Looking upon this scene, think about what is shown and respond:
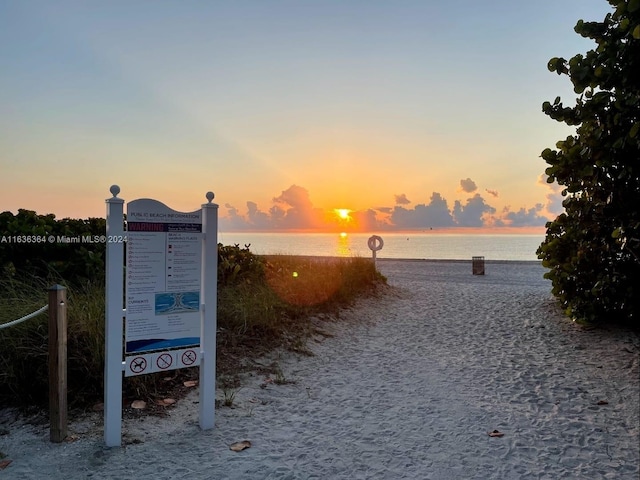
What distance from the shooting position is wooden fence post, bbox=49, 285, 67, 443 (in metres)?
4.10

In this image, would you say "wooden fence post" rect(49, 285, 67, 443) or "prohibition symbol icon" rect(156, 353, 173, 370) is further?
"prohibition symbol icon" rect(156, 353, 173, 370)

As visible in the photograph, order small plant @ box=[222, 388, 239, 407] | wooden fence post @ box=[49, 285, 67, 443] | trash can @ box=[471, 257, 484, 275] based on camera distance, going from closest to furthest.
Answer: wooden fence post @ box=[49, 285, 67, 443], small plant @ box=[222, 388, 239, 407], trash can @ box=[471, 257, 484, 275]

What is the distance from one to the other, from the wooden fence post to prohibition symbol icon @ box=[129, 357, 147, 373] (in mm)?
569

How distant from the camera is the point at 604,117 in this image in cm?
603

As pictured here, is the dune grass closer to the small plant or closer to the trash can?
the small plant

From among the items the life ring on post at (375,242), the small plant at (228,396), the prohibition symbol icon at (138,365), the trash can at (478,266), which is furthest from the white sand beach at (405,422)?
the trash can at (478,266)

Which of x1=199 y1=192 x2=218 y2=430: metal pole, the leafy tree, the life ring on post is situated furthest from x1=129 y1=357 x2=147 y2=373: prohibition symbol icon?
the life ring on post

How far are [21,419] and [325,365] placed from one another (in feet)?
12.0

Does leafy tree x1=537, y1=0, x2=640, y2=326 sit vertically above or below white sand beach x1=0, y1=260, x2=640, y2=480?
above

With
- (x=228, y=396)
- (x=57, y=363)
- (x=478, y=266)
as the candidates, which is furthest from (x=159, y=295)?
(x=478, y=266)

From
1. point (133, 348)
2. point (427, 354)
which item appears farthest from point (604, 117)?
point (133, 348)

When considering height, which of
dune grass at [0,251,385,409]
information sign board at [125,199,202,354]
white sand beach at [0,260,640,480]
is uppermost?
information sign board at [125,199,202,354]

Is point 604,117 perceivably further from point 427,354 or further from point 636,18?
point 427,354

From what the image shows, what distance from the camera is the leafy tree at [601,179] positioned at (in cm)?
540
